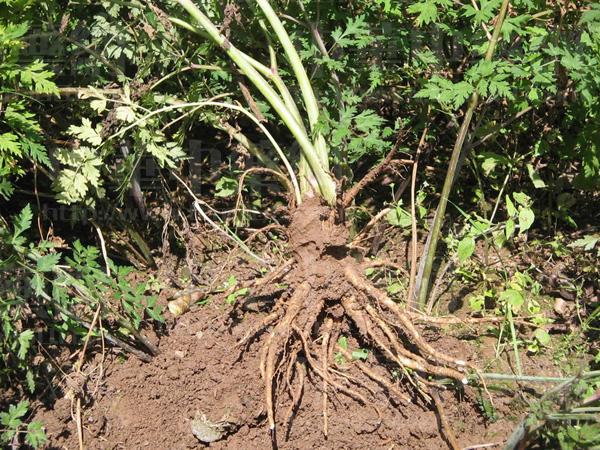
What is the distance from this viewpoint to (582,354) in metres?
2.75

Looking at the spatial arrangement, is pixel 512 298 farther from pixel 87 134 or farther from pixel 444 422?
pixel 87 134

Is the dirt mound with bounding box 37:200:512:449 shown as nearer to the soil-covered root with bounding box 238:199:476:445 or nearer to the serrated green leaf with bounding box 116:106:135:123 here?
the soil-covered root with bounding box 238:199:476:445

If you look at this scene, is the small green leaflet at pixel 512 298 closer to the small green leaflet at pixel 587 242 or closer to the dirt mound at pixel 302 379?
the dirt mound at pixel 302 379

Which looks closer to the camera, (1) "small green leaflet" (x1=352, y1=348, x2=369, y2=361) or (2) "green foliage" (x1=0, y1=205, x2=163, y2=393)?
(2) "green foliage" (x1=0, y1=205, x2=163, y2=393)

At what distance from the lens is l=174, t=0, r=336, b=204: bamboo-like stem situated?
2.66m

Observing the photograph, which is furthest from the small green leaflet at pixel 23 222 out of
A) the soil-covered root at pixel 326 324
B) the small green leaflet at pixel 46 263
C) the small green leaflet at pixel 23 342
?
the soil-covered root at pixel 326 324

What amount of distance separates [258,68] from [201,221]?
819mm

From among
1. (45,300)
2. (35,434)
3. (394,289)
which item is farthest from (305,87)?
(35,434)

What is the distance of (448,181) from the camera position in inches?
102

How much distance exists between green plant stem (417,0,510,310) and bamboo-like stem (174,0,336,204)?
0.39 meters

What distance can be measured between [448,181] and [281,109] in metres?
0.67

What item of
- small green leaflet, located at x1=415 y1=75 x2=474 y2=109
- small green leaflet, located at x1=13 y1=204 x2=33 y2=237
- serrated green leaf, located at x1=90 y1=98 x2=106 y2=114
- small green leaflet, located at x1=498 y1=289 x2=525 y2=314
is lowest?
small green leaflet, located at x1=498 y1=289 x2=525 y2=314

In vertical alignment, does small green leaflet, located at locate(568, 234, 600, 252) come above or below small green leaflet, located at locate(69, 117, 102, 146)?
below

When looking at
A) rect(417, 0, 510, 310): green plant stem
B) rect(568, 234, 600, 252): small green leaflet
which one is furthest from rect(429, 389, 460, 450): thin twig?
rect(568, 234, 600, 252): small green leaflet
